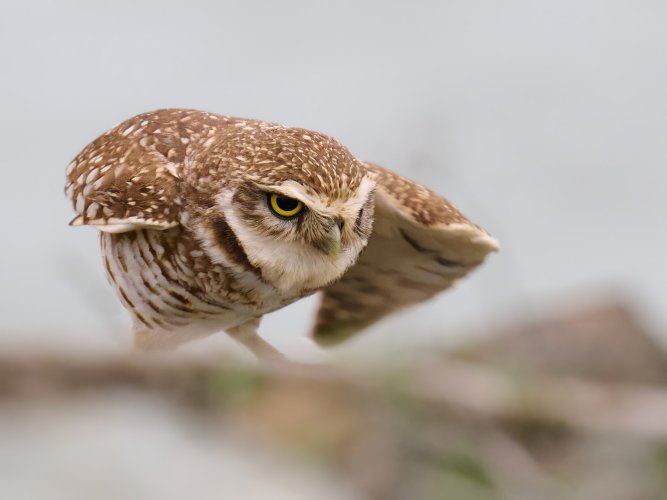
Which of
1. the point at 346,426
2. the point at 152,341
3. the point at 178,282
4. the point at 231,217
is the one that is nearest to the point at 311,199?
the point at 231,217

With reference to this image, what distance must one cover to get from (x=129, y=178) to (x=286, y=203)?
1.91ft

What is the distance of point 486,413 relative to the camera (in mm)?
6184

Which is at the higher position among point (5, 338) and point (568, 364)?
point (5, 338)

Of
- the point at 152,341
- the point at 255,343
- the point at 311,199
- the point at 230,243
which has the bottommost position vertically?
the point at 255,343

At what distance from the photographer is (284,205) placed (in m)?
3.84

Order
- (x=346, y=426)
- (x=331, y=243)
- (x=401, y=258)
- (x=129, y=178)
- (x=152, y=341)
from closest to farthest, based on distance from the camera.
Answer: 1. (x=331, y=243)
2. (x=129, y=178)
3. (x=152, y=341)
4. (x=401, y=258)
5. (x=346, y=426)

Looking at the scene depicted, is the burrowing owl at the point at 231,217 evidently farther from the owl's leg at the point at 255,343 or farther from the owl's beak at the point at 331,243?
the owl's leg at the point at 255,343

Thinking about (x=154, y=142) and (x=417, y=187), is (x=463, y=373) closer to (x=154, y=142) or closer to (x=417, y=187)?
(x=417, y=187)

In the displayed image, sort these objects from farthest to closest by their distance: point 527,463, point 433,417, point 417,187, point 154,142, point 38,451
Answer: point 433,417 → point 527,463 → point 417,187 → point 154,142 → point 38,451

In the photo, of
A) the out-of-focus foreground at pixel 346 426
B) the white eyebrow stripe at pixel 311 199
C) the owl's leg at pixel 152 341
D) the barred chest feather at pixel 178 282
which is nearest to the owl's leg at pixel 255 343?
the out-of-focus foreground at pixel 346 426

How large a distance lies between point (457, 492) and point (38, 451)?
2.81m

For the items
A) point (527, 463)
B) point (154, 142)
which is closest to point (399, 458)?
point (527, 463)

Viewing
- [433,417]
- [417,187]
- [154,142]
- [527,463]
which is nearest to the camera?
[154,142]

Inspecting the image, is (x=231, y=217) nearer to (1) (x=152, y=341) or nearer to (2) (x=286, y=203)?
(2) (x=286, y=203)
